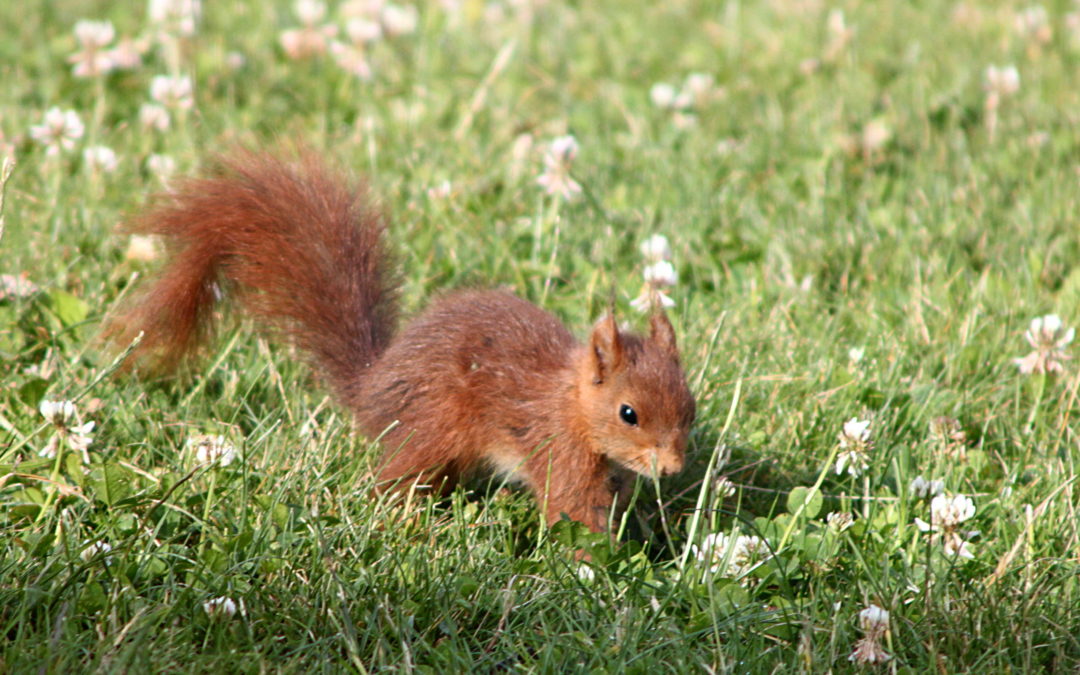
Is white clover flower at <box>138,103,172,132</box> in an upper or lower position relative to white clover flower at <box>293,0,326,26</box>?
lower

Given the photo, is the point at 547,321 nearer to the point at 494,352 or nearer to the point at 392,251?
the point at 494,352

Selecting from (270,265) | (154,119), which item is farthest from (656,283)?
(154,119)

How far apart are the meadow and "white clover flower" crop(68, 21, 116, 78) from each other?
0.02 metres

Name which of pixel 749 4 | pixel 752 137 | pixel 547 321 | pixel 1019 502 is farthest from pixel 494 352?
pixel 749 4

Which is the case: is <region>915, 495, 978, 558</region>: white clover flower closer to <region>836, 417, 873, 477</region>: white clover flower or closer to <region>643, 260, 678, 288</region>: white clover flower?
<region>836, 417, 873, 477</region>: white clover flower

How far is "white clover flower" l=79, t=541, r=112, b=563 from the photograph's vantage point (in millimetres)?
2191

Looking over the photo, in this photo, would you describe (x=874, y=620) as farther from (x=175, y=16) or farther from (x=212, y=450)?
(x=175, y=16)

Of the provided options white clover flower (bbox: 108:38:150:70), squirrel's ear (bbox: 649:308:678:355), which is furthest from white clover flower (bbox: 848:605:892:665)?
white clover flower (bbox: 108:38:150:70)

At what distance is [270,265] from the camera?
2885mm

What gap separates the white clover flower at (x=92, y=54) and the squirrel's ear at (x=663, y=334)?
257 cm

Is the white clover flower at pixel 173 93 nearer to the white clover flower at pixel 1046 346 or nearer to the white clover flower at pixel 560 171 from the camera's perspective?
the white clover flower at pixel 560 171

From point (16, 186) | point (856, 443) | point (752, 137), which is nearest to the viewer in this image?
point (856, 443)

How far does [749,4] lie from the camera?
5773 millimetres

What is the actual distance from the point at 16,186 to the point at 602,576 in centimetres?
230
